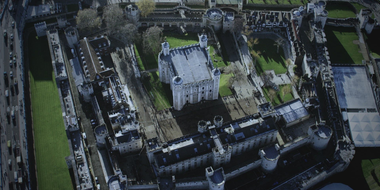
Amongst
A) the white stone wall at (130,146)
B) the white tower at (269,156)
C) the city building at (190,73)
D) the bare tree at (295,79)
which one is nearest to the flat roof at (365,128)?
the bare tree at (295,79)

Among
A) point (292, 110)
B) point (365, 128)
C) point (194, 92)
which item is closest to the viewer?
point (365, 128)

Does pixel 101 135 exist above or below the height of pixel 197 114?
above

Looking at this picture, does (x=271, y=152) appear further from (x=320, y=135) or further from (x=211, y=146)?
(x=211, y=146)

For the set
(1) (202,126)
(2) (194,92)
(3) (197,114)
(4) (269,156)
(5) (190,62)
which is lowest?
(4) (269,156)

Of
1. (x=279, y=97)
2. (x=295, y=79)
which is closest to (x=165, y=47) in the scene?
(x=279, y=97)

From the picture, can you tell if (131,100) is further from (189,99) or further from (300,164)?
(300,164)

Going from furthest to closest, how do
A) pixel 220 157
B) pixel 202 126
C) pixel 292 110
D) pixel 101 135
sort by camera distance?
1. pixel 292 110
2. pixel 101 135
3. pixel 202 126
4. pixel 220 157

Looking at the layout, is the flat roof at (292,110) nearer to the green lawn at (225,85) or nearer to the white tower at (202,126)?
the green lawn at (225,85)

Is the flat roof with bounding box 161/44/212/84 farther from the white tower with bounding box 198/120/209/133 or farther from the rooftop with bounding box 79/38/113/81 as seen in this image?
the rooftop with bounding box 79/38/113/81
